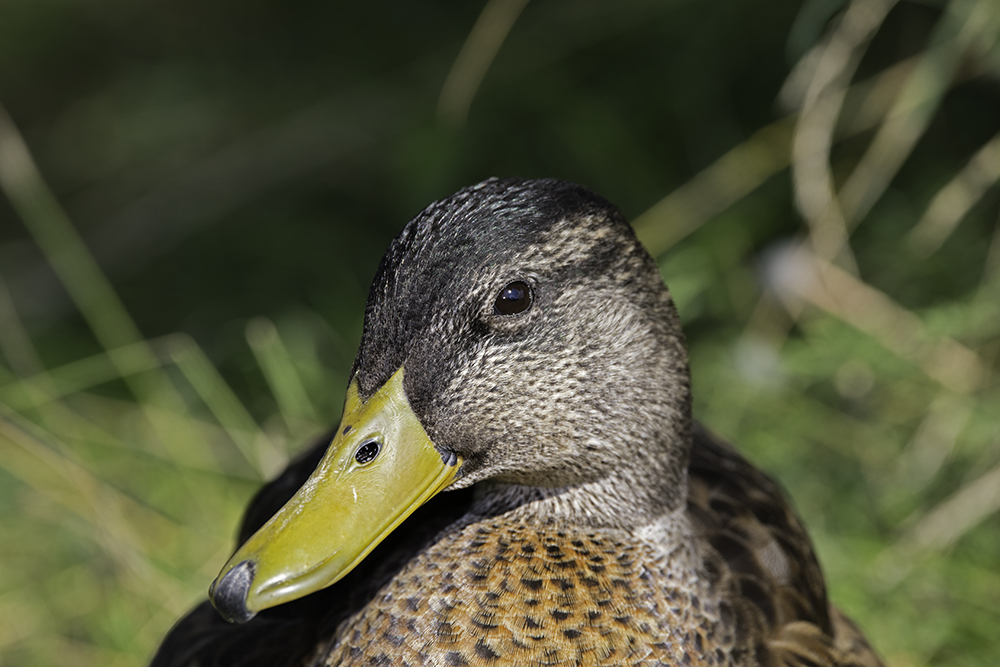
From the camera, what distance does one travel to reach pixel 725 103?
2.83 meters

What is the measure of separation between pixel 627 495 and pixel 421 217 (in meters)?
0.44

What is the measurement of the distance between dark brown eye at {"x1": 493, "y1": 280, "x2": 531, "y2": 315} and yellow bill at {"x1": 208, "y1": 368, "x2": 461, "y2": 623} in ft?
0.46

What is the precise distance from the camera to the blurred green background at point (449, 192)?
2.16 meters

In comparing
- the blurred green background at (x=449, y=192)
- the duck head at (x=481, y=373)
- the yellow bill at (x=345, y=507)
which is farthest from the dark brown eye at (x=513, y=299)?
the blurred green background at (x=449, y=192)

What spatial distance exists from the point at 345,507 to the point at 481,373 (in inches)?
8.3

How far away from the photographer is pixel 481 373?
1164 millimetres

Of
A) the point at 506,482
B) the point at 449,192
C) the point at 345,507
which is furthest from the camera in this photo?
Answer: the point at 449,192

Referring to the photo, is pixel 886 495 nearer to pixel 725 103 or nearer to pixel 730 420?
pixel 730 420

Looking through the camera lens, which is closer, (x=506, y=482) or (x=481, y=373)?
(x=481, y=373)

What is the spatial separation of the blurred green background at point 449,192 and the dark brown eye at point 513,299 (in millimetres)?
1060

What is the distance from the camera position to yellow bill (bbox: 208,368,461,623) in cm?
108

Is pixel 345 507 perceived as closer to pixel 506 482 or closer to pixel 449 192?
pixel 506 482

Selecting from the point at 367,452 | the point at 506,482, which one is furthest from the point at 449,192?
the point at 367,452

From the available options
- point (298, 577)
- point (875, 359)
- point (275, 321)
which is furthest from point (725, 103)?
point (298, 577)
